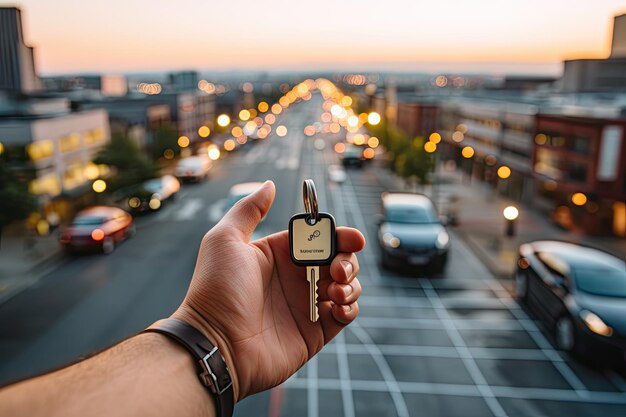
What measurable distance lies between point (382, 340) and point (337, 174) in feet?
73.0

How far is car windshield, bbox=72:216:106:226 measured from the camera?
15883 mm

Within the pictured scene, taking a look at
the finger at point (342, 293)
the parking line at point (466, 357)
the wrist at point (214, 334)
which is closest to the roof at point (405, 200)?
the parking line at point (466, 357)

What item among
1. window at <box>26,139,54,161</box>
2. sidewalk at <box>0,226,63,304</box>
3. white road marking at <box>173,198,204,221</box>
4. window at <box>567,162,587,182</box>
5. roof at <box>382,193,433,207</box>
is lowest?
white road marking at <box>173,198,204,221</box>

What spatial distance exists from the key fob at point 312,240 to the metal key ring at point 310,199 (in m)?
0.02

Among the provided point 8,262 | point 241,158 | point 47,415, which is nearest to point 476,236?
point 8,262

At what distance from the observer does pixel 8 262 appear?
1502cm

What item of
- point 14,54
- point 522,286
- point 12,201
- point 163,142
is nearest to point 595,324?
point 522,286

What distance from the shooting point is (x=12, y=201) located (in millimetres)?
15078

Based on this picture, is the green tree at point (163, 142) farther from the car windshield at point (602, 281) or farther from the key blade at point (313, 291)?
the key blade at point (313, 291)

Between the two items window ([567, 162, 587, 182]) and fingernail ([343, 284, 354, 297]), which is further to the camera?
window ([567, 162, 587, 182])

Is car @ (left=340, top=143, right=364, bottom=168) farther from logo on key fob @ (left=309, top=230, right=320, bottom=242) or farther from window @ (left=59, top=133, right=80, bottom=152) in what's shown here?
logo on key fob @ (left=309, top=230, right=320, bottom=242)

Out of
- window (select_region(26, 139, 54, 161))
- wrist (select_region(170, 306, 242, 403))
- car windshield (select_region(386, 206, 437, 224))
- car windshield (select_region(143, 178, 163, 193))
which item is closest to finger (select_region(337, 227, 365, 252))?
wrist (select_region(170, 306, 242, 403))

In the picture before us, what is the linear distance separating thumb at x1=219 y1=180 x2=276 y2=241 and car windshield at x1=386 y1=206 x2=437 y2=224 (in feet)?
39.7

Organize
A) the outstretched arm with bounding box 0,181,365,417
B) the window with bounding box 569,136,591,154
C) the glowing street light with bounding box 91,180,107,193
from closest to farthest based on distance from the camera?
1. the outstretched arm with bounding box 0,181,365,417
2. the glowing street light with bounding box 91,180,107,193
3. the window with bounding box 569,136,591,154
